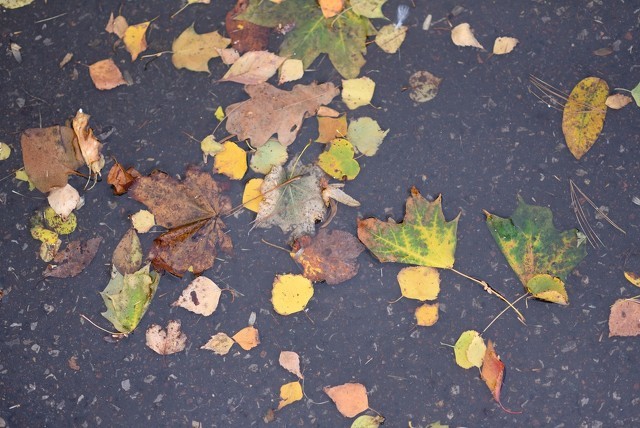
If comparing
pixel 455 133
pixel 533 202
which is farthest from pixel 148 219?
pixel 533 202

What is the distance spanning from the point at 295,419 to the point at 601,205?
4.12 ft

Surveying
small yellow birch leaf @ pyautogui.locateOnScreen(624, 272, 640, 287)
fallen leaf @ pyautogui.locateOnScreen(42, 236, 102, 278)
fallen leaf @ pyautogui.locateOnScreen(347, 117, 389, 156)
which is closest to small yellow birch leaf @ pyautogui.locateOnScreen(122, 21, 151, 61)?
fallen leaf @ pyautogui.locateOnScreen(42, 236, 102, 278)

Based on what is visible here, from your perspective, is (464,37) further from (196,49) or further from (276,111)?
(196,49)

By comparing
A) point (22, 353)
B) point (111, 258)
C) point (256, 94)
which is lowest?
point (22, 353)

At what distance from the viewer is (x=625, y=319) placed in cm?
207

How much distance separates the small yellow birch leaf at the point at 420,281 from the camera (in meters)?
2.09

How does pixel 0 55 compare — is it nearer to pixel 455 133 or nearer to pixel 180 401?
pixel 180 401

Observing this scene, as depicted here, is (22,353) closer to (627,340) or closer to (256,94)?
(256,94)

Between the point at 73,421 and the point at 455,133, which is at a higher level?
the point at 455,133

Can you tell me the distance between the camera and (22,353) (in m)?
2.16

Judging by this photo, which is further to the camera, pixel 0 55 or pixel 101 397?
pixel 0 55

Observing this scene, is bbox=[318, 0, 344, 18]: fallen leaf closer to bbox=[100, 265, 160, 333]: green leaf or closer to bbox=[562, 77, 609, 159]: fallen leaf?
bbox=[562, 77, 609, 159]: fallen leaf

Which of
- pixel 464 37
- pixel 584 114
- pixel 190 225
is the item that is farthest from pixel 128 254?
pixel 584 114

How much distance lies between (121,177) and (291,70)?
2.28 feet
